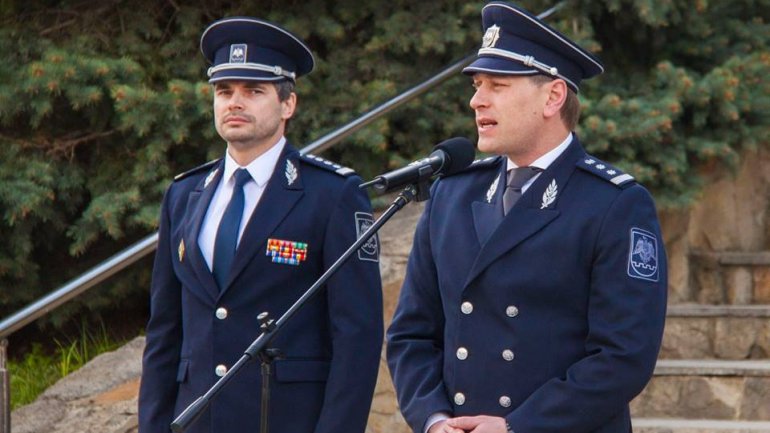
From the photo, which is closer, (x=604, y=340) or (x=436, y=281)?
(x=604, y=340)

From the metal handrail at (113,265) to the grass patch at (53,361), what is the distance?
0.73m

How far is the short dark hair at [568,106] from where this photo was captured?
3492mm

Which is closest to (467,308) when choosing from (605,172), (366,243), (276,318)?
(605,172)

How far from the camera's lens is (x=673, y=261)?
24.3ft

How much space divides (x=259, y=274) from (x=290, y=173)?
339 millimetres

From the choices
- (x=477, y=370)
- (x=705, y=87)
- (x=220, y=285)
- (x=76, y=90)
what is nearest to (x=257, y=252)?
(x=220, y=285)

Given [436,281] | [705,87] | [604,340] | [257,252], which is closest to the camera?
[604,340]

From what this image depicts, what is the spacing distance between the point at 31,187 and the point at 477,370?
144 inches

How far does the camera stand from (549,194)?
11.4 ft

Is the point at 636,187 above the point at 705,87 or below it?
below

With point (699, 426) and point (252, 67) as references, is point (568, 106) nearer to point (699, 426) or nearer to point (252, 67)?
point (252, 67)

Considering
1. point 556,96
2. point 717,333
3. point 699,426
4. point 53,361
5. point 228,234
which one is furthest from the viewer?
point 53,361

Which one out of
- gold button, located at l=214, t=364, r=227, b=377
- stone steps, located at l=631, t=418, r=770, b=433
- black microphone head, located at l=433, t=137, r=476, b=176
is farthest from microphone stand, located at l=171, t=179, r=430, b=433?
stone steps, located at l=631, t=418, r=770, b=433

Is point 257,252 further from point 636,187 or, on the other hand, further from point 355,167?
point 355,167
